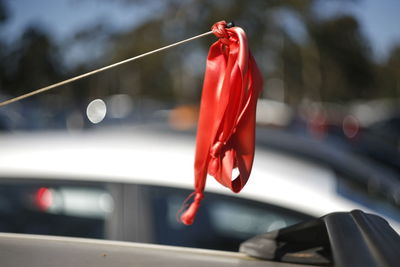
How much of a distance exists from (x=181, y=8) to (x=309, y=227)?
27.8 feet

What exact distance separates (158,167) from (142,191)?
13 cm

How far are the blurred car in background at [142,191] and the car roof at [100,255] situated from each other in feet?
2.55

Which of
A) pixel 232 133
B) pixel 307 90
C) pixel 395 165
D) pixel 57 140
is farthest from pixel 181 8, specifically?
pixel 307 90

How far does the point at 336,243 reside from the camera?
110 centimetres

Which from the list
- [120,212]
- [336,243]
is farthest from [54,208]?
[336,243]

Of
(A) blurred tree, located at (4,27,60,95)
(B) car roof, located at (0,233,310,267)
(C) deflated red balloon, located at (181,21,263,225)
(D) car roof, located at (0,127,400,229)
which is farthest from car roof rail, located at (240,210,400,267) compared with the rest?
(A) blurred tree, located at (4,27,60,95)

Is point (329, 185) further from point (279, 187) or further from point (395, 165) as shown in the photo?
point (395, 165)

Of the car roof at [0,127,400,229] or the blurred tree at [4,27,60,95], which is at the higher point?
the blurred tree at [4,27,60,95]

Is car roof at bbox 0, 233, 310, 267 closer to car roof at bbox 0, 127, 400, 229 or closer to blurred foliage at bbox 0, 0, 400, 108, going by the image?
car roof at bbox 0, 127, 400, 229

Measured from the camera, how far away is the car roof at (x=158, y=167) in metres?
2.11

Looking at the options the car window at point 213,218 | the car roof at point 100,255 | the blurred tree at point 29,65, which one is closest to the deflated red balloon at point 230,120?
the car roof at point 100,255

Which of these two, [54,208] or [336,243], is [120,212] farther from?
[336,243]

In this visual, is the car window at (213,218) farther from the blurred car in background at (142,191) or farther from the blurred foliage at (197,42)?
the blurred foliage at (197,42)

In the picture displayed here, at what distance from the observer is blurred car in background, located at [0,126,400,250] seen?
2.13 m
